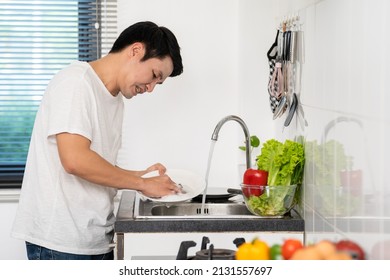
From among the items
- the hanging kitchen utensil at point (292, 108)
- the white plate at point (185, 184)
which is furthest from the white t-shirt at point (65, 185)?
the hanging kitchen utensil at point (292, 108)

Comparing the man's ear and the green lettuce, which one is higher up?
the man's ear

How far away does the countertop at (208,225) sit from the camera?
2.24m

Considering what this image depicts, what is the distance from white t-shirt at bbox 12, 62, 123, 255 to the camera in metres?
2.17

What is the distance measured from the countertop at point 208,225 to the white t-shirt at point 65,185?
10 centimetres

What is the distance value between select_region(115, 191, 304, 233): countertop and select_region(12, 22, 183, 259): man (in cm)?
11

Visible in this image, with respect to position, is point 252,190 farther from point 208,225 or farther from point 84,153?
point 84,153

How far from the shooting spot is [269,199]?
2309 millimetres

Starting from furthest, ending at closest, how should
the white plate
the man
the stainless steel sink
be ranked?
the stainless steel sink < the white plate < the man

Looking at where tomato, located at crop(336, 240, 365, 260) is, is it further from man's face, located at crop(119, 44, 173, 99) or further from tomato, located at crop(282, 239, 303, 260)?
man's face, located at crop(119, 44, 173, 99)

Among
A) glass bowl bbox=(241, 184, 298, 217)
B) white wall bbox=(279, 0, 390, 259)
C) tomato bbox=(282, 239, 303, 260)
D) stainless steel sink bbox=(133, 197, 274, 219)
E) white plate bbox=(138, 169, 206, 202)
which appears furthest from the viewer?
stainless steel sink bbox=(133, 197, 274, 219)

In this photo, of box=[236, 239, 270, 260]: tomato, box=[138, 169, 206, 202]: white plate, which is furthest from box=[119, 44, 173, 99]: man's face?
box=[236, 239, 270, 260]: tomato

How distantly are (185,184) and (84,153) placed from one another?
22.2 inches

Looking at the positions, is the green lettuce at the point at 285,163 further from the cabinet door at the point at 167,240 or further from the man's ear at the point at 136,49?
the man's ear at the point at 136,49
